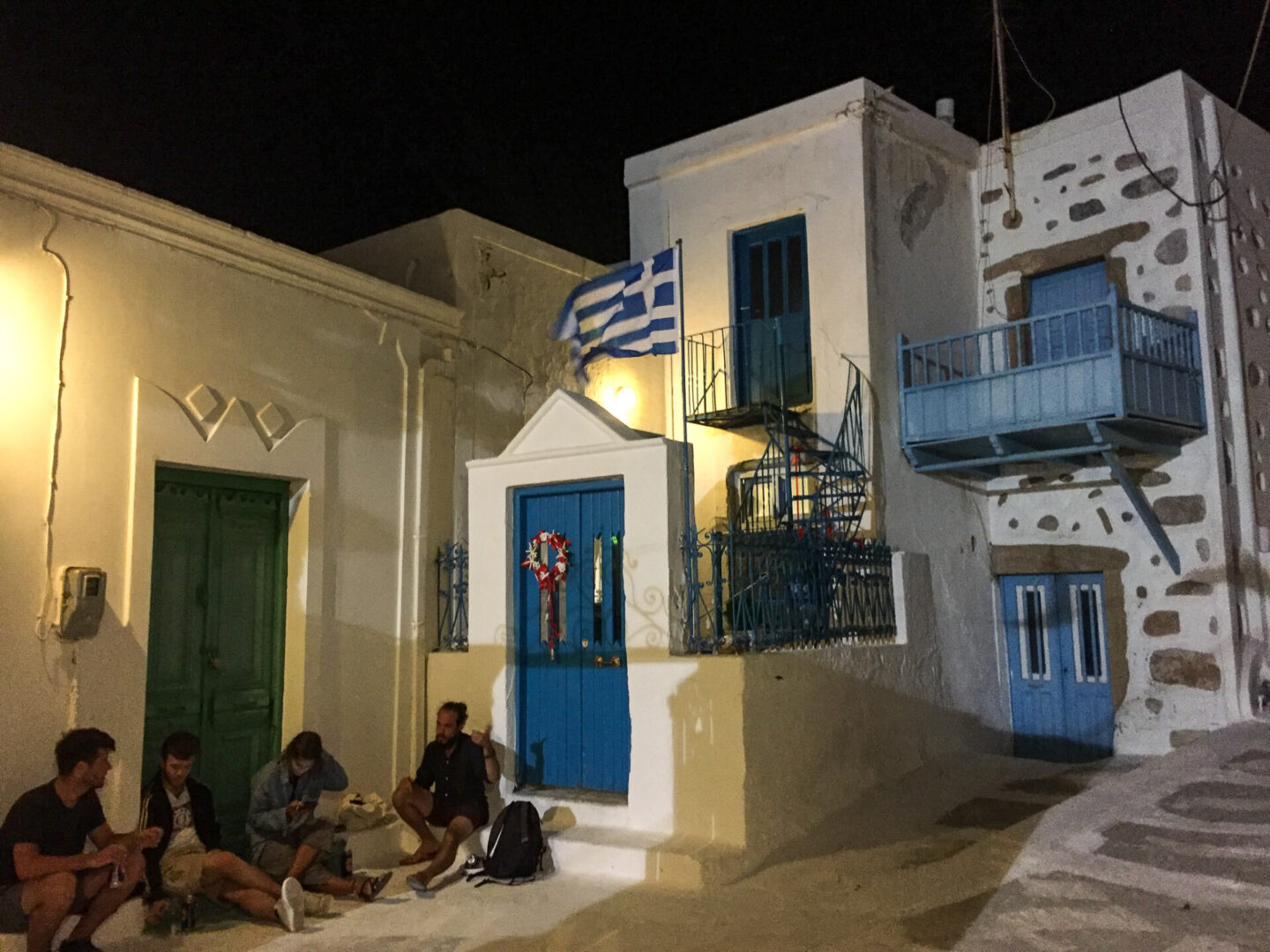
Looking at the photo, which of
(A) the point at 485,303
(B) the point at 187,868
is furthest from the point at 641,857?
(A) the point at 485,303

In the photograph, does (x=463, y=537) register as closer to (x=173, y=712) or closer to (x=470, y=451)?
(x=470, y=451)

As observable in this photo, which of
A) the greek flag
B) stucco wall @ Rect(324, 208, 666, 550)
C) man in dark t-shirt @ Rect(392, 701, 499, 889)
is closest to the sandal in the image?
man in dark t-shirt @ Rect(392, 701, 499, 889)

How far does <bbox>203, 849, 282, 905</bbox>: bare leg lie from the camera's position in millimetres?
5855

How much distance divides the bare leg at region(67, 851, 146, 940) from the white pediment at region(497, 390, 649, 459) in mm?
3572

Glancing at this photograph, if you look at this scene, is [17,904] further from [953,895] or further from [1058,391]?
[1058,391]

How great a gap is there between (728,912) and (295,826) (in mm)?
2695

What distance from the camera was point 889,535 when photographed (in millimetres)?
9070

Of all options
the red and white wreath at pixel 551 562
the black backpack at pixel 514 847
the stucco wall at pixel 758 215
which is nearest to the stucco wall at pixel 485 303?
the stucco wall at pixel 758 215

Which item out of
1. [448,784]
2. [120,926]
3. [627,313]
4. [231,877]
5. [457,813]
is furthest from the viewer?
[627,313]

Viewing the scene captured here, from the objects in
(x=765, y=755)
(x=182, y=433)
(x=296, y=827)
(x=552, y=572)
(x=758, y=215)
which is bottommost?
(x=296, y=827)

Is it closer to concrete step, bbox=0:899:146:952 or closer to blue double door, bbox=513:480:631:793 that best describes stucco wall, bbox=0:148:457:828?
concrete step, bbox=0:899:146:952

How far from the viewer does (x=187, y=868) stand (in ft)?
19.1

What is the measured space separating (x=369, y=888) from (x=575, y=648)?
2058 millimetres

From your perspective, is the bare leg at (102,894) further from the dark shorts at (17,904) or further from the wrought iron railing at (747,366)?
the wrought iron railing at (747,366)
